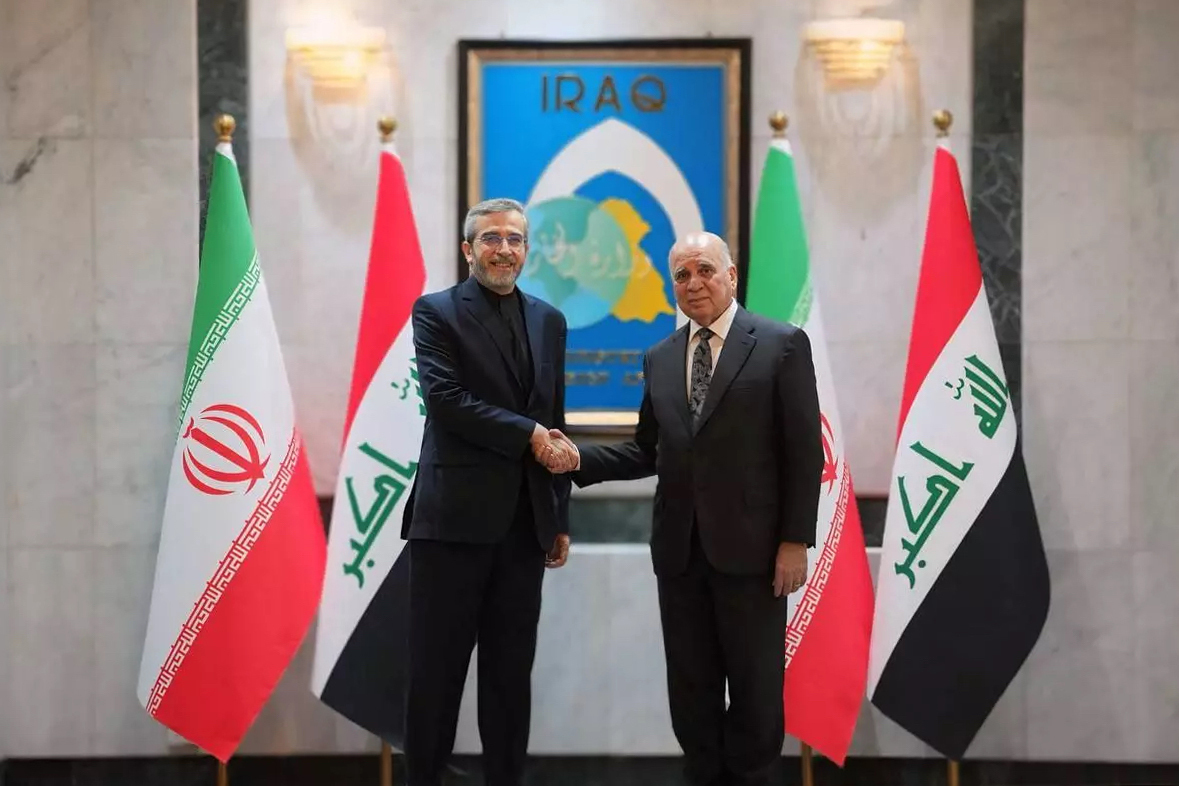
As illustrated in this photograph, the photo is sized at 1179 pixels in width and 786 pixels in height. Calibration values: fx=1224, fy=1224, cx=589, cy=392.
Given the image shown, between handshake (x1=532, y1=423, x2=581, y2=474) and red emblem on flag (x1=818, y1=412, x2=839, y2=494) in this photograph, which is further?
red emblem on flag (x1=818, y1=412, x2=839, y2=494)

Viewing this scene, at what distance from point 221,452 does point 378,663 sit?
0.73 metres

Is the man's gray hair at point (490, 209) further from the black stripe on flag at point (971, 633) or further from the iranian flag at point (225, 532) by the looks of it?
the black stripe on flag at point (971, 633)

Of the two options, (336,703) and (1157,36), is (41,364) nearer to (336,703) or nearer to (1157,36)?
(336,703)

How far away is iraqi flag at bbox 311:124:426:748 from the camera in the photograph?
341 cm

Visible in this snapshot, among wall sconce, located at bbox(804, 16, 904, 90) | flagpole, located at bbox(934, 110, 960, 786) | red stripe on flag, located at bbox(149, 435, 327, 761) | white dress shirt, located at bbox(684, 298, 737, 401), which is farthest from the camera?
wall sconce, located at bbox(804, 16, 904, 90)

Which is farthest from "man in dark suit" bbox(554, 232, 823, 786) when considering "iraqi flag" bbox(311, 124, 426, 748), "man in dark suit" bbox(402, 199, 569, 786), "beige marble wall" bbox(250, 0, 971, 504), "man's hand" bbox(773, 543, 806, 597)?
"beige marble wall" bbox(250, 0, 971, 504)

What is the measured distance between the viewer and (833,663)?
11.2 ft

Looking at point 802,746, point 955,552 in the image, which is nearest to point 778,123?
point 955,552

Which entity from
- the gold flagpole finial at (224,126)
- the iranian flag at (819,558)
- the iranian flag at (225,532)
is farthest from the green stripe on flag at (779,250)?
the gold flagpole finial at (224,126)

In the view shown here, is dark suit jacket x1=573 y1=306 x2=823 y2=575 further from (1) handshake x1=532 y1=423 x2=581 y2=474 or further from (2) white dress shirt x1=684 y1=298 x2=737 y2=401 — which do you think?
→ (1) handshake x1=532 y1=423 x2=581 y2=474

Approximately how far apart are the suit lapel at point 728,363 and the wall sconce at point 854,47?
137 cm

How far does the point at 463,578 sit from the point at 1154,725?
233cm

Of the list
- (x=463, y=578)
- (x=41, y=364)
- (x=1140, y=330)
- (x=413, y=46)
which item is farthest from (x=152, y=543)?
(x=1140, y=330)

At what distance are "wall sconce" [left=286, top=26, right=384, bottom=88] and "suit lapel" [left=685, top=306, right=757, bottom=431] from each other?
5.48ft
